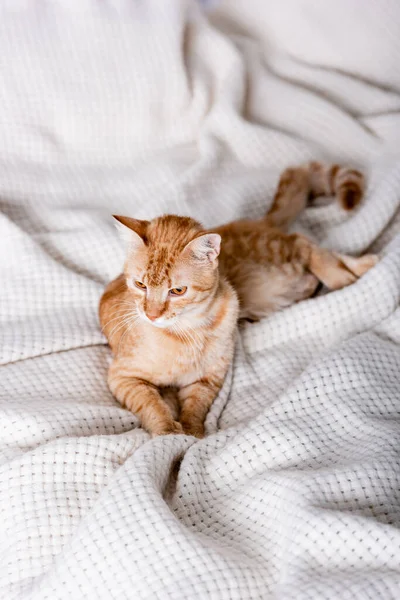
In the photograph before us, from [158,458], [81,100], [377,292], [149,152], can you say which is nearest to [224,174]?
[149,152]

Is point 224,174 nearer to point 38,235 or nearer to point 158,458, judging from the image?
point 38,235

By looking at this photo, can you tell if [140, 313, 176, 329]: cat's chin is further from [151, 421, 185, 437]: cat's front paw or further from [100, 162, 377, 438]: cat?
[151, 421, 185, 437]: cat's front paw

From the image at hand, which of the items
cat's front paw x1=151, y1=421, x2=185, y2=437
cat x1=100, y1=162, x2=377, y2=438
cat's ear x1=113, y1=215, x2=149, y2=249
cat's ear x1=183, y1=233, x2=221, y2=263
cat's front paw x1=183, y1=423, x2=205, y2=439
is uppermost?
→ cat's ear x1=183, y1=233, x2=221, y2=263

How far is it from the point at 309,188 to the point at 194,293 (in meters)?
0.91

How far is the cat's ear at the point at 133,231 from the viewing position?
1.80 metres

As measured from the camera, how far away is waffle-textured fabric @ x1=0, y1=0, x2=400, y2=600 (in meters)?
1.34

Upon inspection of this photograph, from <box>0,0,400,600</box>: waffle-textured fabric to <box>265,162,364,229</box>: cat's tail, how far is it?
7 centimetres

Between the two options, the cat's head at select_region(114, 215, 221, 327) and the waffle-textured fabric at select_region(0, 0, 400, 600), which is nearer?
the waffle-textured fabric at select_region(0, 0, 400, 600)

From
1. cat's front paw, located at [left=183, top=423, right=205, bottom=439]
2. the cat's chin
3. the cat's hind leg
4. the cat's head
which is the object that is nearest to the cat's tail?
the cat's hind leg

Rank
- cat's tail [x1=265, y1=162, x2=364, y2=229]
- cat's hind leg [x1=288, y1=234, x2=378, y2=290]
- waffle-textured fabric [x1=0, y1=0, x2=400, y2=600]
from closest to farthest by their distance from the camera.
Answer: waffle-textured fabric [x1=0, y1=0, x2=400, y2=600]
cat's hind leg [x1=288, y1=234, x2=378, y2=290]
cat's tail [x1=265, y1=162, x2=364, y2=229]

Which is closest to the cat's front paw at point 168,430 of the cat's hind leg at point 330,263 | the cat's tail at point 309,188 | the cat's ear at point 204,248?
the cat's ear at point 204,248

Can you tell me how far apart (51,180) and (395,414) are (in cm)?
147

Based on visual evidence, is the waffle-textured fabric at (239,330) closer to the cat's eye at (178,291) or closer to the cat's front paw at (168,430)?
the cat's front paw at (168,430)

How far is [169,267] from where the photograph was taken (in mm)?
1788
